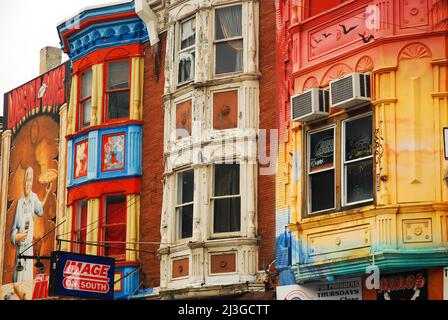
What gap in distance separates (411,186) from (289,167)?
13.3 feet

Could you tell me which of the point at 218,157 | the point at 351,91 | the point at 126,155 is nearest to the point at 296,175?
the point at 351,91

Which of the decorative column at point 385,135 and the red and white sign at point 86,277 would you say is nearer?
the decorative column at point 385,135

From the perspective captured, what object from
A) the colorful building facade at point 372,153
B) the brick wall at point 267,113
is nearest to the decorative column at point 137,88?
the brick wall at point 267,113

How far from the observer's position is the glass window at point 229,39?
2619cm

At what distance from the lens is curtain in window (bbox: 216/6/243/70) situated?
26.2 m

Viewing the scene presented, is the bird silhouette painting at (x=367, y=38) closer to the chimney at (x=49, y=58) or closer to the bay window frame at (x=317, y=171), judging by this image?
the bay window frame at (x=317, y=171)

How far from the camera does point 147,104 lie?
1139 inches

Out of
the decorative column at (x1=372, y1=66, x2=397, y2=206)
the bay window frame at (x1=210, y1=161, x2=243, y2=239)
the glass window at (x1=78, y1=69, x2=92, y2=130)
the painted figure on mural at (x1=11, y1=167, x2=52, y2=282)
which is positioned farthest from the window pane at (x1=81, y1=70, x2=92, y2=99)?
the decorative column at (x1=372, y1=66, x2=397, y2=206)

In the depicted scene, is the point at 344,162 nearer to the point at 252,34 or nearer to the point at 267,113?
the point at 267,113

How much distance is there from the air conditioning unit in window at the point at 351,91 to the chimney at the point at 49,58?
54.5 ft

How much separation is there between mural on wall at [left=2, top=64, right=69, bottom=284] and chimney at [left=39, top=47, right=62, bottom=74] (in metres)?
1.28

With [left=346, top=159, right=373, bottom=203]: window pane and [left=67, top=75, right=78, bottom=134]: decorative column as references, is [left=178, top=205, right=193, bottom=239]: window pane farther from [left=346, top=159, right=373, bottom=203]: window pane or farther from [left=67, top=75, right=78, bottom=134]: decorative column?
[left=346, top=159, right=373, bottom=203]: window pane

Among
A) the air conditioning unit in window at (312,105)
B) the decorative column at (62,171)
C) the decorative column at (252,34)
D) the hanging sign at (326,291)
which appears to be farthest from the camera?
the decorative column at (62,171)

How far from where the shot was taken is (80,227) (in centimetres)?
3009
